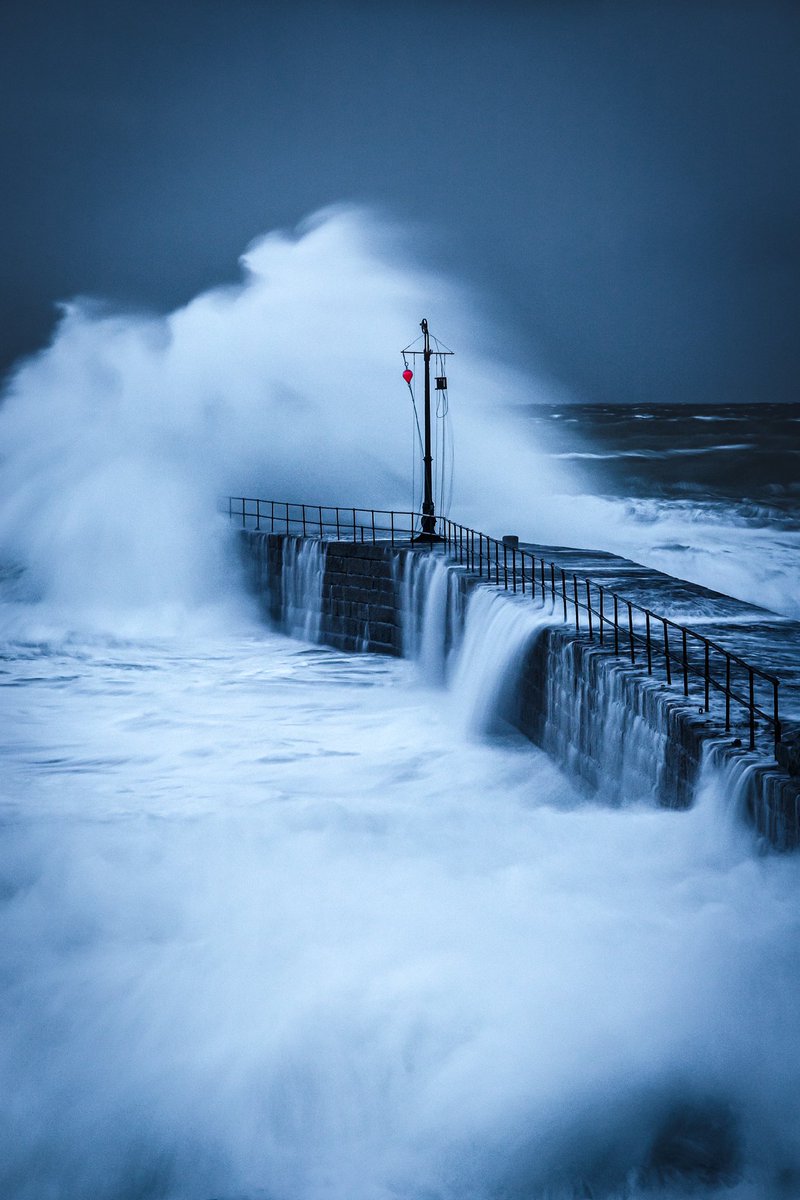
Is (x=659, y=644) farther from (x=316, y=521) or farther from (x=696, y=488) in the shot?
(x=696, y=488)

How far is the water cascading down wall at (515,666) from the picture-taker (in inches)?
290

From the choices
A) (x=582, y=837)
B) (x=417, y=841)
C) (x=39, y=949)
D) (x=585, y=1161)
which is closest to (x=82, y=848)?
(x=39, y=949)

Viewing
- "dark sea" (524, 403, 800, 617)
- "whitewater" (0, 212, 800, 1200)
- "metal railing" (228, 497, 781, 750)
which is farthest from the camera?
"dark sea" (524, 403, 800, 617)

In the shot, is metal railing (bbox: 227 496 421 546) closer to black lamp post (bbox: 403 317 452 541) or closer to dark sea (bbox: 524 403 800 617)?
black lamp post (bbox: 403 317 452 541)

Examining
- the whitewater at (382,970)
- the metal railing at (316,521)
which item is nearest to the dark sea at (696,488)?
the metal railing at (316,521)

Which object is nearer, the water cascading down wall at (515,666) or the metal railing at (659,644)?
the water cascading down wall at (515,666)

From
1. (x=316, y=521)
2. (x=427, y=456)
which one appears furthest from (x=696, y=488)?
(x=427, y=456)

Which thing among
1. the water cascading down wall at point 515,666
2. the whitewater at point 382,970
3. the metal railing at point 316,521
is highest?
the metal railing at point 316,521

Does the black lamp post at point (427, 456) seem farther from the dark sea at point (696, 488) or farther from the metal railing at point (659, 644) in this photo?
the dark sea at point (696, 488)

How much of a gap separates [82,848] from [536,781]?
4.21m

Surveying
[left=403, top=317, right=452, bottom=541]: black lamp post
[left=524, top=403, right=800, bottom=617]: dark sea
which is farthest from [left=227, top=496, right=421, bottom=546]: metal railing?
[left=524, top=403, right=800, bottom=617]: dark sea

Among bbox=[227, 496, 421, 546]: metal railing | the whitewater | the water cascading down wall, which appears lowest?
the whitewater

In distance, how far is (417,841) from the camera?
29.8ft

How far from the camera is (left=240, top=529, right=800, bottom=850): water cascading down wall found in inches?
290
